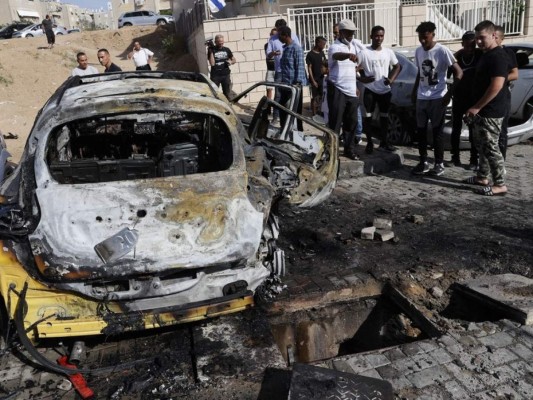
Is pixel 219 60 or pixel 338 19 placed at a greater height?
pixel 338 19

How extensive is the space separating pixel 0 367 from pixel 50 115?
5.79 ft

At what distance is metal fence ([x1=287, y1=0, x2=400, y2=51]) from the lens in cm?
1342

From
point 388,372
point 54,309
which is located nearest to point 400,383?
point 388,372

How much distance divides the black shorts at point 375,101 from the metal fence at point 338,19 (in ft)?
20.3

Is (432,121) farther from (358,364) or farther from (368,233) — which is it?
(358,364)

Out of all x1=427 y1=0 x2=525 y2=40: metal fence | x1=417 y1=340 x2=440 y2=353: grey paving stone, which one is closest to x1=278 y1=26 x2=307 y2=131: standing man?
x1=417 y1=340 x2=440 y2=353: grey paving stone

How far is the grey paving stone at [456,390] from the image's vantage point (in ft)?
9.27

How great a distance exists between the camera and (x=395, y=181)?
6.93 m

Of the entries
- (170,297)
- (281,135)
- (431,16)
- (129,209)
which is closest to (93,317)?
(170,297)

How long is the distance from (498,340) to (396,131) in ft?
18.8

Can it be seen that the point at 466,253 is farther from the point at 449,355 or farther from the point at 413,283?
the point at 449,355

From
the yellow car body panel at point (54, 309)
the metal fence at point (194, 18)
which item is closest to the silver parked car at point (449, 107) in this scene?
the yellow car body panel at point (54, 309)

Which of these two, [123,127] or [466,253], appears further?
[123,127]

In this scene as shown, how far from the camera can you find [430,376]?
3.01 m
